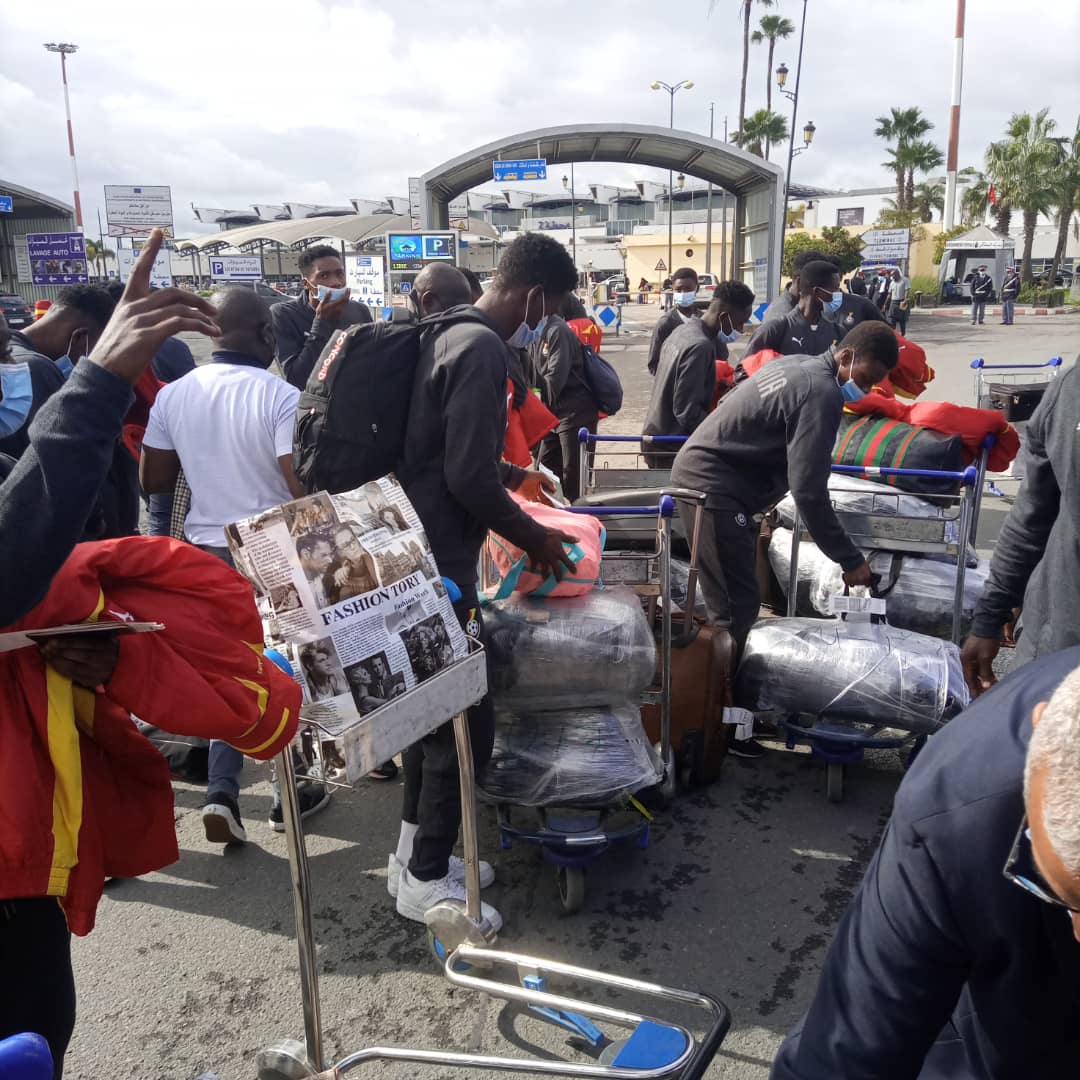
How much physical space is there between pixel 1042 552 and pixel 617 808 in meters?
1.64

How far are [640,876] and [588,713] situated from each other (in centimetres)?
65

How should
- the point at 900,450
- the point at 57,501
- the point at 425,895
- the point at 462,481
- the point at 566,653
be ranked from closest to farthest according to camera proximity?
the point at 57,501 < the point at 462,481 < the point at 425,895 < the point at 566,653 < the point at 900,450

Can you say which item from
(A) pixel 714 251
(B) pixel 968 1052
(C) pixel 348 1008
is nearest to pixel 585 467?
(C) pixel 348 1008

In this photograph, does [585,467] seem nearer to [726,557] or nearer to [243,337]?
[726,557]

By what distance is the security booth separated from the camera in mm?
36781

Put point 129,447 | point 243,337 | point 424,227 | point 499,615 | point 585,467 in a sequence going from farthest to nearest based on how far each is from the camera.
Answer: point 424,227, point 585,467, point 129,447, point 243,337, point 499,615

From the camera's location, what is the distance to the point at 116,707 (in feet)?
5.84

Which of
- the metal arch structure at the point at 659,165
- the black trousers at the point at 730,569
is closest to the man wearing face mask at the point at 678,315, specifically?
the black trousers at the point at 730,569

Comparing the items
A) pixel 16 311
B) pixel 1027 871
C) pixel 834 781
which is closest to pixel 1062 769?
pixel 1027 871

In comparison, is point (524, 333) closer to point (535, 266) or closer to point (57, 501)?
point (535, 266)

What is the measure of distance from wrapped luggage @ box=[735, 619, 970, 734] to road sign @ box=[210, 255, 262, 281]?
3152 centimetres

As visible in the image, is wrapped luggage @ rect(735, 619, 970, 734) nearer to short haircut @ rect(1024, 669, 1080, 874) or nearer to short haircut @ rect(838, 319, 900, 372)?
short haircut @ rect(838, 319, 900, 372)

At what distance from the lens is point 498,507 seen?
288cm

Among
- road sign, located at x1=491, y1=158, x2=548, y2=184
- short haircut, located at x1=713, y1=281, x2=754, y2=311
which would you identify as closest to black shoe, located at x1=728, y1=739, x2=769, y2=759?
short haircut, located at x1=713, y1=281, x2=754, y2=311
